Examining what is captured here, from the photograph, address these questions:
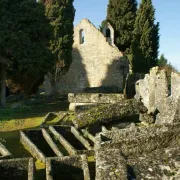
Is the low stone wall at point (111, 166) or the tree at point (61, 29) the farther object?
the tree at point (61, 29)

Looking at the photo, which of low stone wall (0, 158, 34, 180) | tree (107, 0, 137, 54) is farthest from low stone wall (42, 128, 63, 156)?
tree (107, 0, 137, 54)

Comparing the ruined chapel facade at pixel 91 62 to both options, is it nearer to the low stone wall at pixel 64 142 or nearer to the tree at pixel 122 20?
the tree at pixel 122 20

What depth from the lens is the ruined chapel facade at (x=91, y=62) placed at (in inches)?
1586

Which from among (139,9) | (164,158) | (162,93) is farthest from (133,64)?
(164,158)

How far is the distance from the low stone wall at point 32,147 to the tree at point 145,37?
29274mm

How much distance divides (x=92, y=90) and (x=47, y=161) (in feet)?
82.2

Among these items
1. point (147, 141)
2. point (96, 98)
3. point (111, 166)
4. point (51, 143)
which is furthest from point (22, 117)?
point (111, 166)

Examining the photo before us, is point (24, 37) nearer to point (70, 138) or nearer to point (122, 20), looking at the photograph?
point (70, 138)

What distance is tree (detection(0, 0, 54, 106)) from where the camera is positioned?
1056 inches

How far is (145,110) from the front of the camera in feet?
55.3

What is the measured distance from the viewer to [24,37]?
27.2 meters

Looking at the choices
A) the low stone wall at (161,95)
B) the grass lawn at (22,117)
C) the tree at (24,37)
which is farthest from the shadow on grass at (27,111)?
the low stone wall at (161,95)

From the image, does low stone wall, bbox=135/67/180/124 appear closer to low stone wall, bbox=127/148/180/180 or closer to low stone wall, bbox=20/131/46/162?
low stone wall, bbox=20/131/46/162

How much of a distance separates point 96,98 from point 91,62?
717 inches
